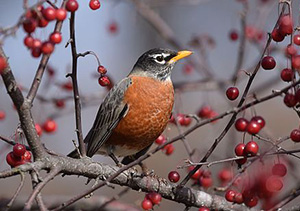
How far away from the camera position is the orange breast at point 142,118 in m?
4.34

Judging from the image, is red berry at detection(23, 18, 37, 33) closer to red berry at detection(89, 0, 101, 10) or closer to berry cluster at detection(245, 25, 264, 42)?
red berry at detection(89, 0, 101, 10)

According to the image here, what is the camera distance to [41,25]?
2229 millimetres

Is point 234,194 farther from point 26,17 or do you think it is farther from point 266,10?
point 266,10

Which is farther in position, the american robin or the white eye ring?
the white eye ring

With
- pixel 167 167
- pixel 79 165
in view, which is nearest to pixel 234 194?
pixel 79 165

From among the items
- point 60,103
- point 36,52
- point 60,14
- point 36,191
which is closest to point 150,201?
point 36,191

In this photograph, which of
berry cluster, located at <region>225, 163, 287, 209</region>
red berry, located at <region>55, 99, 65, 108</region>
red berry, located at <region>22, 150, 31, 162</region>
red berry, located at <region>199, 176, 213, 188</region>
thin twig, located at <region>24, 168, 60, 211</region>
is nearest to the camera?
thin twig, located at <region>24, 168, 60, 211</region>

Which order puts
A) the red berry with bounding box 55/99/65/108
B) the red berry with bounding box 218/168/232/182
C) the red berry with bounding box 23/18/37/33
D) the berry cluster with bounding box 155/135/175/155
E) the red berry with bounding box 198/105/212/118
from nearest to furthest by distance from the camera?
the red berry with bounding box 23/18/37/33, the berry cluster with bounding box 155/135/175/155, the red berry with bounding box 218/168/232/182, the red berry with bounding box 198/105/212/118, the red berry with bounding box 55/99/65/108

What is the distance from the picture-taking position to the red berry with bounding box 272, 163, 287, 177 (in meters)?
2.43

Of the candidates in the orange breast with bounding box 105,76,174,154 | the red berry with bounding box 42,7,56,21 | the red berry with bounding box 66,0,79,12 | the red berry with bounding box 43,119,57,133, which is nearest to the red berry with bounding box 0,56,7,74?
the red berry with bounding box 42,7,56,21

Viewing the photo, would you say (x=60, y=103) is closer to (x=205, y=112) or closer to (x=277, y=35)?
(x=205, y=112)

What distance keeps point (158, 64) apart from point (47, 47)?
102 inches

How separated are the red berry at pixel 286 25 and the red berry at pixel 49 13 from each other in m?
1.07

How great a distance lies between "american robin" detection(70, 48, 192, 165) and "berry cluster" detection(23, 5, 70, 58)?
6.86 feet
